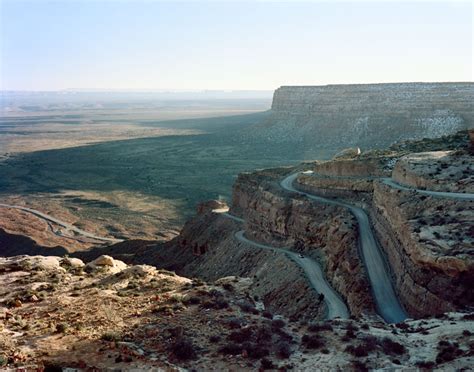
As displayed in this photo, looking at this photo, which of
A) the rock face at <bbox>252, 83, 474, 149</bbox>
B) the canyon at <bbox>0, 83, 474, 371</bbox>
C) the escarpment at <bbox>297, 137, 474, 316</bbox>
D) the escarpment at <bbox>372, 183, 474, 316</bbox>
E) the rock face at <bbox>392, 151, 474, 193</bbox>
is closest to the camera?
the canyon at <bbox>0, 83, 474, 371</bbox>

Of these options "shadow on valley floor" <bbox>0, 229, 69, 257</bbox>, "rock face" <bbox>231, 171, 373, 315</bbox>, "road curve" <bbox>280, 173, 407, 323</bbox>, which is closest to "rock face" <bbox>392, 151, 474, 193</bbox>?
"road curve" <bbox>280, 173, 407, 323</bbox>

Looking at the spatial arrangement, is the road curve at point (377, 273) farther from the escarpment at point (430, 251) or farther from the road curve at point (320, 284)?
the road curve at point (320, 284)

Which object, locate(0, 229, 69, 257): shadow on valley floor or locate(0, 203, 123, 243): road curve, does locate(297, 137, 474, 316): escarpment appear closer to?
locate(0, 229, 69, 257): shadow on valley floor

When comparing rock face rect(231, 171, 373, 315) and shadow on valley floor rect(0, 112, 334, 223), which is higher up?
rock face rect(231, 171, 373, 315)

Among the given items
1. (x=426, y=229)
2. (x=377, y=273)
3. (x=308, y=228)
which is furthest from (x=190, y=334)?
(x=308, y=228)

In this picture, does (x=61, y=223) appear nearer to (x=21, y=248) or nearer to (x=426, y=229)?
(x=21, y=248)

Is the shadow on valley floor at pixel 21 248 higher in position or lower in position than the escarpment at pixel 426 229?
lower

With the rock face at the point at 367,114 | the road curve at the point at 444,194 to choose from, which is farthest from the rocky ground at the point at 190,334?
the rock face at the point at 367,114
